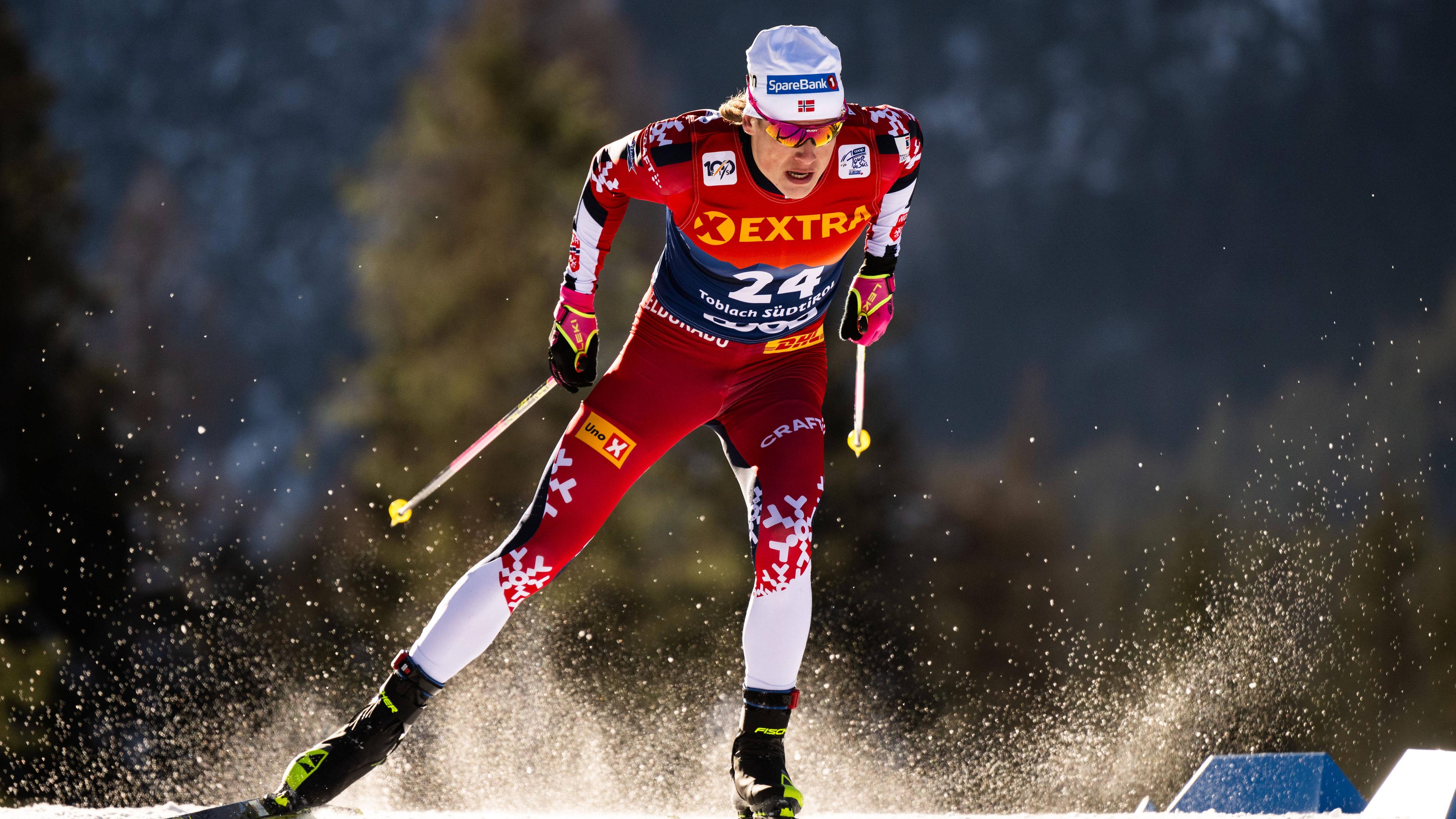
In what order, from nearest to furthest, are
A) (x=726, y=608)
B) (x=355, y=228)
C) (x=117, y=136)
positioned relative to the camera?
(x=726, y=608) → (x=355, y=228) → (x=117, y=136)

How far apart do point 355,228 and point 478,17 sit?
3.57 meters

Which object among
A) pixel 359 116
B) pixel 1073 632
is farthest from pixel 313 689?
pixel 359 116

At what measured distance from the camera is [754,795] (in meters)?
2.87

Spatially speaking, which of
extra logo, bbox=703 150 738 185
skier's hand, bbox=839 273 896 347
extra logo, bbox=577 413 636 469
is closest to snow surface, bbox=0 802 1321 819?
extra logo, bbox=577 413 636 469

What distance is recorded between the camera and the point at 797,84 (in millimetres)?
2881

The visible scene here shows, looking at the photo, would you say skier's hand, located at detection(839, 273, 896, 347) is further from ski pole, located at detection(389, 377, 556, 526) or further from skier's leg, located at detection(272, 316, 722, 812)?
ski pole, located at detection(389, 377, 556, 526)

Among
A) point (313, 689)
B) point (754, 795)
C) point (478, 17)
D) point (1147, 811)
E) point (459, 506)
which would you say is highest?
point (478, 17)

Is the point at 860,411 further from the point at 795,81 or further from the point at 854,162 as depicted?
the point at 795,81

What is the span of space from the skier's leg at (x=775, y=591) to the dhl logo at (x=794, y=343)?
0.55 feet

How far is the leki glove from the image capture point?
329 cm

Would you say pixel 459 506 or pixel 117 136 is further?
pixel 117 136

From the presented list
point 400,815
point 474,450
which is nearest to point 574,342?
point 474,450

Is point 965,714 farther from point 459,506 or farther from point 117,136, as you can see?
point 117,136

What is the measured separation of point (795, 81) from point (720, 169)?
0.28m
